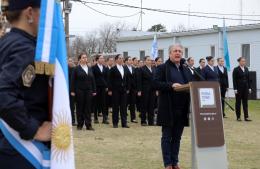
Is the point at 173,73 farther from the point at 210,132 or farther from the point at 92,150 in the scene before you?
the point at 92,150

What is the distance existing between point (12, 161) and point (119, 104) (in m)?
12.1

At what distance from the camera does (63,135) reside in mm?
2807

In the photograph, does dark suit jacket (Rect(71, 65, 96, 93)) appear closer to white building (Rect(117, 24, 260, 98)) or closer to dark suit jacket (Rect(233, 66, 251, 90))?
dark suit jacket (Rect(233, 66, 251, 90))

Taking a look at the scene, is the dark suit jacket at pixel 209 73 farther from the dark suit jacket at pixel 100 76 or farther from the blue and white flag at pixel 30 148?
the blue and white flag at pixel 30 148

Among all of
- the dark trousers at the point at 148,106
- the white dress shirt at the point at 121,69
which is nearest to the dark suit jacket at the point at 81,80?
the white dress shirt at the point at 121,69

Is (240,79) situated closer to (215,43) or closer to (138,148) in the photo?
(138,148)

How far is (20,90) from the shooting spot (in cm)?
267

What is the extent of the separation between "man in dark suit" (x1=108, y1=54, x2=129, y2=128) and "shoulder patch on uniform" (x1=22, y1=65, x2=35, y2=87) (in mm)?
11971

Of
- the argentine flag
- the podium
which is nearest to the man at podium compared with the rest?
the podium

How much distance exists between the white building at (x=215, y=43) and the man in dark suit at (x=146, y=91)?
54.6 ft

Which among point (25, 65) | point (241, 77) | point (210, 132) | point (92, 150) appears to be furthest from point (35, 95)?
point (241, 77)

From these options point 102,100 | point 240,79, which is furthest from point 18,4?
point 240,79

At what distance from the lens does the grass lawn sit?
877 centimetres

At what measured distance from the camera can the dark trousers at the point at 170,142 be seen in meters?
7.84
